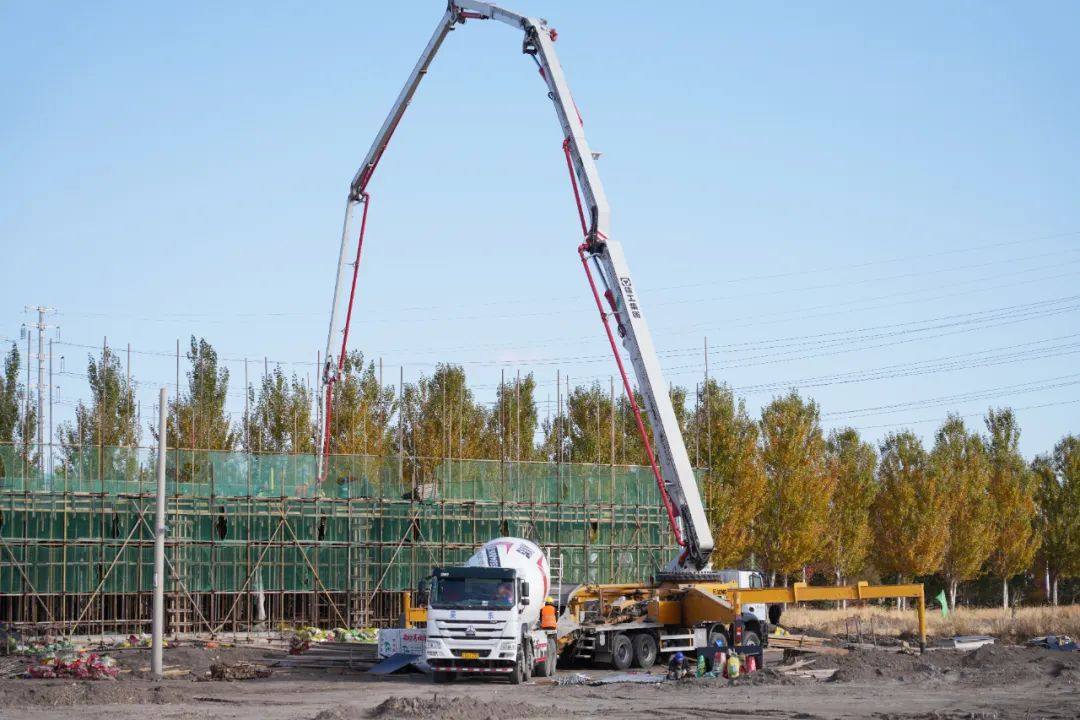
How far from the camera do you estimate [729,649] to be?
29.9 m

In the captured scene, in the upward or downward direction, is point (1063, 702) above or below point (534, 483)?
below

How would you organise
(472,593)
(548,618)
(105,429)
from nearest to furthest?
(472,593) < (548,618) < (105,429)

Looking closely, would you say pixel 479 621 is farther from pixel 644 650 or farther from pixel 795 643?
pixel 795 643

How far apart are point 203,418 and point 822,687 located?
36.6 metres

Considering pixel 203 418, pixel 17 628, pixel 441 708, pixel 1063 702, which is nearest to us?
pixel 441 708

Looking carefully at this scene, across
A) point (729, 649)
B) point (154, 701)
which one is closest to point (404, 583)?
point (729, 649)

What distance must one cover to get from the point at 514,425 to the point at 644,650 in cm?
3412

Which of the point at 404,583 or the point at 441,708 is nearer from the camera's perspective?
the point at 441,708

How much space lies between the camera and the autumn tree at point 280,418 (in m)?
56.3

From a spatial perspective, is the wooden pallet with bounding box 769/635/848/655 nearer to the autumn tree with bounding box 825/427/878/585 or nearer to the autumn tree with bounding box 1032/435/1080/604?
the autumn tree with bounding box 825/427/878/585

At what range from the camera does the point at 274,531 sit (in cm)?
4009

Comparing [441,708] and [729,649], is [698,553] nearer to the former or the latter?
[729,649]

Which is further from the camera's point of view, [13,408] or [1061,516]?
[1061,516]

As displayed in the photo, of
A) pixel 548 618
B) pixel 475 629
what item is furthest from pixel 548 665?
pixel 475 629
